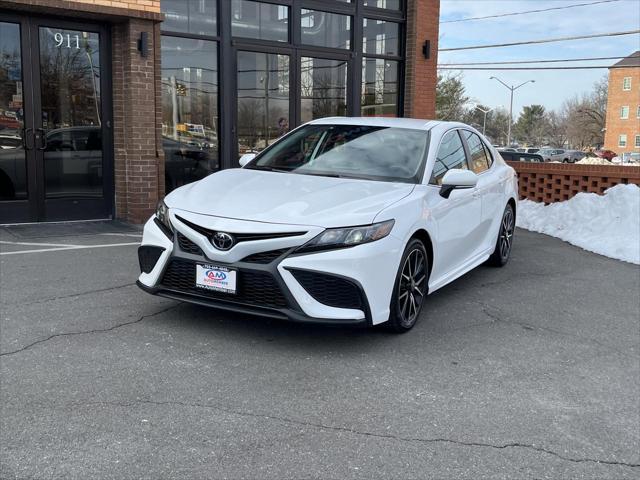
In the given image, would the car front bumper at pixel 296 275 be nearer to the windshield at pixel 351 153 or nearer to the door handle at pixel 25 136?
the windshield at pixel 351 153

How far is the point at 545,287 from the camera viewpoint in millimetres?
6859

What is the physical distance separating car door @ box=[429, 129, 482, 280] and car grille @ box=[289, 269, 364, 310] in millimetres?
Answer: 1171

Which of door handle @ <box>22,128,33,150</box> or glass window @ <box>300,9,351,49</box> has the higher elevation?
glass window @ <box>300,9,351,49</box>

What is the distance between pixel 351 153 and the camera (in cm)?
580

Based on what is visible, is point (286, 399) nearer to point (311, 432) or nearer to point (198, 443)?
point (311, 432)

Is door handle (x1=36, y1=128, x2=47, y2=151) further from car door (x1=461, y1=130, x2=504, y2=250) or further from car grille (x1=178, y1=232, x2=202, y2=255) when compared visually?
car door (x1=461, y1=130, x2=504, y2=250)

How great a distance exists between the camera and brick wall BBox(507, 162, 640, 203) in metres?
10.6

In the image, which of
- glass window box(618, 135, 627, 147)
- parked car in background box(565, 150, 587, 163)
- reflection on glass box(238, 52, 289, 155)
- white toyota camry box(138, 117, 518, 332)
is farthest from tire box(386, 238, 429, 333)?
glass window box(618, 135, 627, 147)

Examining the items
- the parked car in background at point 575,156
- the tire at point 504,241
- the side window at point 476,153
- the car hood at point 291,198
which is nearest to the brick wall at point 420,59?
the tire at point 504,241

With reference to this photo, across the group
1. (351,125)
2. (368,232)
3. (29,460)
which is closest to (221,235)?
(368,232)

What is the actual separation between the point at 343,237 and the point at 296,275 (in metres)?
0.38

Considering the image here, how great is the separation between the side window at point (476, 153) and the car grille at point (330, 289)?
Answer: 9.13 ft

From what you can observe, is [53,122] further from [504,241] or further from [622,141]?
[622,141]

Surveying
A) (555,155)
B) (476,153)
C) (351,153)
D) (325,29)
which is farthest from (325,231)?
(555,155)
